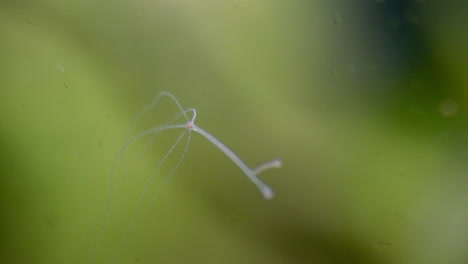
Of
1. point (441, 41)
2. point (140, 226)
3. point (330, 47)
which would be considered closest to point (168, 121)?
point (140, 226)

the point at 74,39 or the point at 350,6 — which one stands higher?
the point at 350,6

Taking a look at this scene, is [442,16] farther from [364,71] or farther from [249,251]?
[249,251]

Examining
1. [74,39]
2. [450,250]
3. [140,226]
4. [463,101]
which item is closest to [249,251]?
[140,226]

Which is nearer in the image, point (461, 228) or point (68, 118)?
point (461, 228)

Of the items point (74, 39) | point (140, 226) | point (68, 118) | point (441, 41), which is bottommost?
point (140, 226)

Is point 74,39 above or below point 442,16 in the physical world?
below

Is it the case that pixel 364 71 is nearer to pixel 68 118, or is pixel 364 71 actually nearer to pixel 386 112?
pixel 386 112
